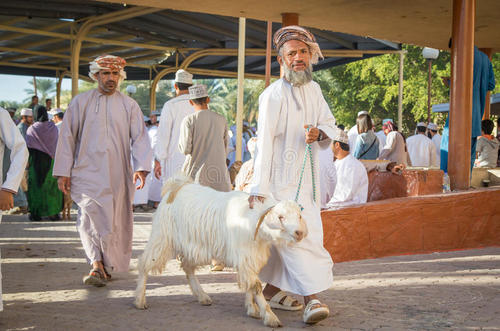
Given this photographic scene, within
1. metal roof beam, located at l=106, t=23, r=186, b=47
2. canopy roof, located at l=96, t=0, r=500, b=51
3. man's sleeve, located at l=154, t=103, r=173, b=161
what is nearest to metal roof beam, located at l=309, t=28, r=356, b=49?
metal roof beam, located at l=106, t=23, r=186, b=47

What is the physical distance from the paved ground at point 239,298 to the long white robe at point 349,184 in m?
0.83

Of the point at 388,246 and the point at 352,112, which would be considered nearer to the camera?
the point at 388,246

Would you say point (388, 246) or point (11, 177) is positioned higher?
point (11, 177)

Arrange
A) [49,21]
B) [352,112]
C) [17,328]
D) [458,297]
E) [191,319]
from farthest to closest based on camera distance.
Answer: [352,112] → [49,21] → [458,297] → [191,319] → [17,328]

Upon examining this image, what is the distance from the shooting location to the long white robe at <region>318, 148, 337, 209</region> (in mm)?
8109

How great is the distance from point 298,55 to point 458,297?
262 cm

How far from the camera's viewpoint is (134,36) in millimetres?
17672

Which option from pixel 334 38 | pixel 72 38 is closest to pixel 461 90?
pixel 334 38

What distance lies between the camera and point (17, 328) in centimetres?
438

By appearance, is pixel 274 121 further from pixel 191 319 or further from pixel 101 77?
pixel 101 77

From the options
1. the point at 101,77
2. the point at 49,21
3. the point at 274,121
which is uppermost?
the point at 49,21

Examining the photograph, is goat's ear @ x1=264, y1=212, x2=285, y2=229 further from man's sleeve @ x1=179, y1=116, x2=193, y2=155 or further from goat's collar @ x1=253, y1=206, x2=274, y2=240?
man's sleeve @ x1=179, y1=116, x2=193, y2=155

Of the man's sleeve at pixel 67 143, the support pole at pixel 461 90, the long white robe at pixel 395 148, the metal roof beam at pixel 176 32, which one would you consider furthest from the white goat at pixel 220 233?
the metal roof beam at pixel 176 32

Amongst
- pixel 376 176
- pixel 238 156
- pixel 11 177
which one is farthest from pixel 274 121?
pixel 238 156
